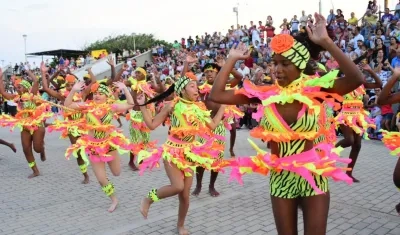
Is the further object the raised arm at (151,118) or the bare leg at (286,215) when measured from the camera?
the raised arm at (151,118)

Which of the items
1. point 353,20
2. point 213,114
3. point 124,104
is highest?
point 353,20

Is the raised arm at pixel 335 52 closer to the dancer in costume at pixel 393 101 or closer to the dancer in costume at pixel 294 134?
the dancer in costume at pixel 294 134

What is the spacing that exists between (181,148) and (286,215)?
2125mm

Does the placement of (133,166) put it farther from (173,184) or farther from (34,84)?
(173,184)

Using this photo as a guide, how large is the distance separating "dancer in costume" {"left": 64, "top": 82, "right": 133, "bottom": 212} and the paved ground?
0.60 metres

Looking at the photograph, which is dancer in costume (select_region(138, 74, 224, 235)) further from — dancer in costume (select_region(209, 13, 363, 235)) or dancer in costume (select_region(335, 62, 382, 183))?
dancer in costume (select_region(335, 62, 382, 183))

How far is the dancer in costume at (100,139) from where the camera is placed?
242 inches

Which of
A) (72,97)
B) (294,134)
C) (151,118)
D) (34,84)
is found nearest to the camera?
(294,134)

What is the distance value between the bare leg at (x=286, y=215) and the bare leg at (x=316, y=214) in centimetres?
11

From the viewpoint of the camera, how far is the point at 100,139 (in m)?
6.32

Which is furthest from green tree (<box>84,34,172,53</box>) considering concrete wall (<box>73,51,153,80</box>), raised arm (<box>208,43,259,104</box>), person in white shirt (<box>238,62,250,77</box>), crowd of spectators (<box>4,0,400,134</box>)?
raised arm (<box>208,43,259,104</box>)

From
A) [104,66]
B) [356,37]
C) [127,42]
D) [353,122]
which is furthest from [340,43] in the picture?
[127,42]

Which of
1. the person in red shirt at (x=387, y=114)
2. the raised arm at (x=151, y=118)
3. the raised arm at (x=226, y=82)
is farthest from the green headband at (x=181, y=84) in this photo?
the person in red shirt at (x=387, y=114)

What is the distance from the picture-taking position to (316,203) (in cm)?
307
